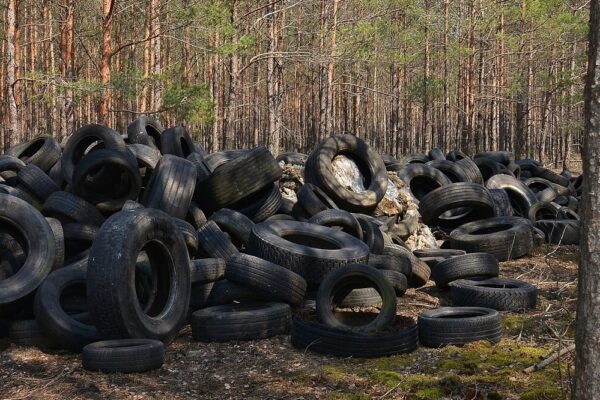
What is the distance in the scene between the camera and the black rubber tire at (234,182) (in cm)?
1040

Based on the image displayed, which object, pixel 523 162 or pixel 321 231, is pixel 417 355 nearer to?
pixel 321 231

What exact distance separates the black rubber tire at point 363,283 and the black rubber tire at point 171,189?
2757mm

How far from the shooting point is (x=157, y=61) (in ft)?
104

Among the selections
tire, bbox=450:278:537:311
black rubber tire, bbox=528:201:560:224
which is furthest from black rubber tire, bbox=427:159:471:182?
tire, bbox=450:278:537:311

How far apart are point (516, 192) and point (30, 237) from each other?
11254 mm

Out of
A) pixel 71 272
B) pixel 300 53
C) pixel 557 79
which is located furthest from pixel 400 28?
pixel 71 272

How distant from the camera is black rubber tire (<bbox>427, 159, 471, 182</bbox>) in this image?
15.3 m

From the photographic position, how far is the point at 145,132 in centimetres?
1282

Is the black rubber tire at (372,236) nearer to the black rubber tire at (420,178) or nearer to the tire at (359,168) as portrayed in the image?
the tire at (359,168)

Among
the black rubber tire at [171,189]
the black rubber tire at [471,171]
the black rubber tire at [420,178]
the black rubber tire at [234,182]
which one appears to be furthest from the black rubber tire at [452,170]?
the black rubber tire at [171,189]

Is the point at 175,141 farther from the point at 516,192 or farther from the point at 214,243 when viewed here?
the point at 516,192

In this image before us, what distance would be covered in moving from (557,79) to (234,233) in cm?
2632

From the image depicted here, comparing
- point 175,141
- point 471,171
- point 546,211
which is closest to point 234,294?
point 175,141

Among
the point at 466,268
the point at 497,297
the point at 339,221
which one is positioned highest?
the point at 339,221
